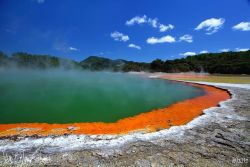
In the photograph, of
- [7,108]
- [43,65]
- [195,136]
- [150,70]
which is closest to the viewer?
[195,136]

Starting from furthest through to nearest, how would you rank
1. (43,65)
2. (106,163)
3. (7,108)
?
(43,65) → (7,108) → (106,163)

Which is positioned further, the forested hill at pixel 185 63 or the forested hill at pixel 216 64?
the forested hill at pixel 185 63

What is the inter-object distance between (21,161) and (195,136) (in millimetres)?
5405

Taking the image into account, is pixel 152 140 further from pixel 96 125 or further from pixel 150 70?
pixel 150 70

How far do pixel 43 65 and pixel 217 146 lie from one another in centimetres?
11941

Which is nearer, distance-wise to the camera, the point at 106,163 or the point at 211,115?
the point at 106,163

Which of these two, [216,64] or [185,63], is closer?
[216,64]

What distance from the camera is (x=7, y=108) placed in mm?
12203

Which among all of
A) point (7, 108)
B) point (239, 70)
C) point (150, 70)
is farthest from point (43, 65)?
point (7, 108)

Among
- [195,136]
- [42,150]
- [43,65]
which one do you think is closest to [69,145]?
[42,150]

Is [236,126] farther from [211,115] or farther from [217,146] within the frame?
[217,146]

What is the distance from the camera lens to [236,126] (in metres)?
7.59

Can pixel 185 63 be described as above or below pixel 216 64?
above

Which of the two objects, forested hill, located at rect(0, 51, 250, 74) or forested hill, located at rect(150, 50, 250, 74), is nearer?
forested hill, located at rect(150, 50, 250, 74)
